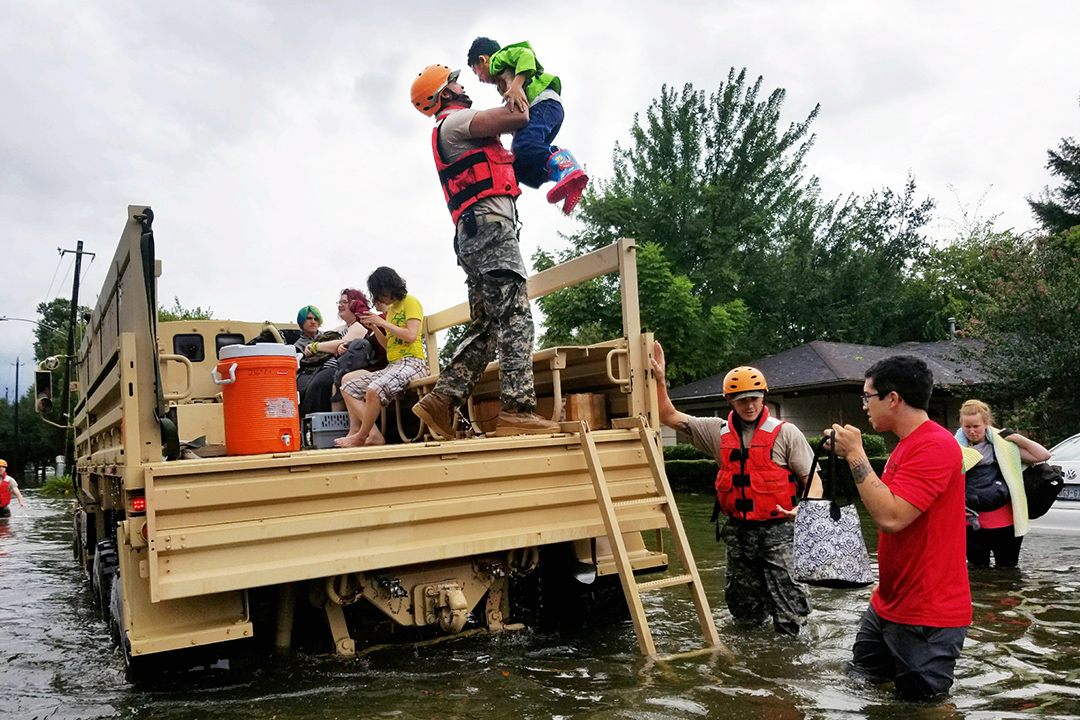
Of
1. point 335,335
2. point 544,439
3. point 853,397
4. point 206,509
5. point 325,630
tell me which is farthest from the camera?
point 853,397

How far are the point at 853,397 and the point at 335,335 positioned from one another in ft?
70.7

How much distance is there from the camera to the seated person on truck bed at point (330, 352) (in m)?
6.33

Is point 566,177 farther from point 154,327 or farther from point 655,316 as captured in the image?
point 655,316

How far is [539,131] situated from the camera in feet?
16.5

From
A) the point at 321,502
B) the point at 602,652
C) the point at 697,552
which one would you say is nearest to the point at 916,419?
the point at 602,652

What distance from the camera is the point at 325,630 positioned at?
494cm

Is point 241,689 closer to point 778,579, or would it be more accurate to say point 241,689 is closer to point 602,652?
point 602,652

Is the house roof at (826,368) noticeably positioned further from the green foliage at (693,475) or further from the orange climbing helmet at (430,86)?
the orange climbing helmet at (430,86)

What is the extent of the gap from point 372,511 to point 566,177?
2.14m

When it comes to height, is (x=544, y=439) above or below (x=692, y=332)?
below

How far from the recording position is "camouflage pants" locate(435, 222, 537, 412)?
4922mm

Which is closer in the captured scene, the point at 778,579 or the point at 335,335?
the point at 778,579

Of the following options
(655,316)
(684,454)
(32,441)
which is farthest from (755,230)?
(32,441)

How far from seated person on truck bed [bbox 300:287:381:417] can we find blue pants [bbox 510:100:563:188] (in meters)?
1.77
